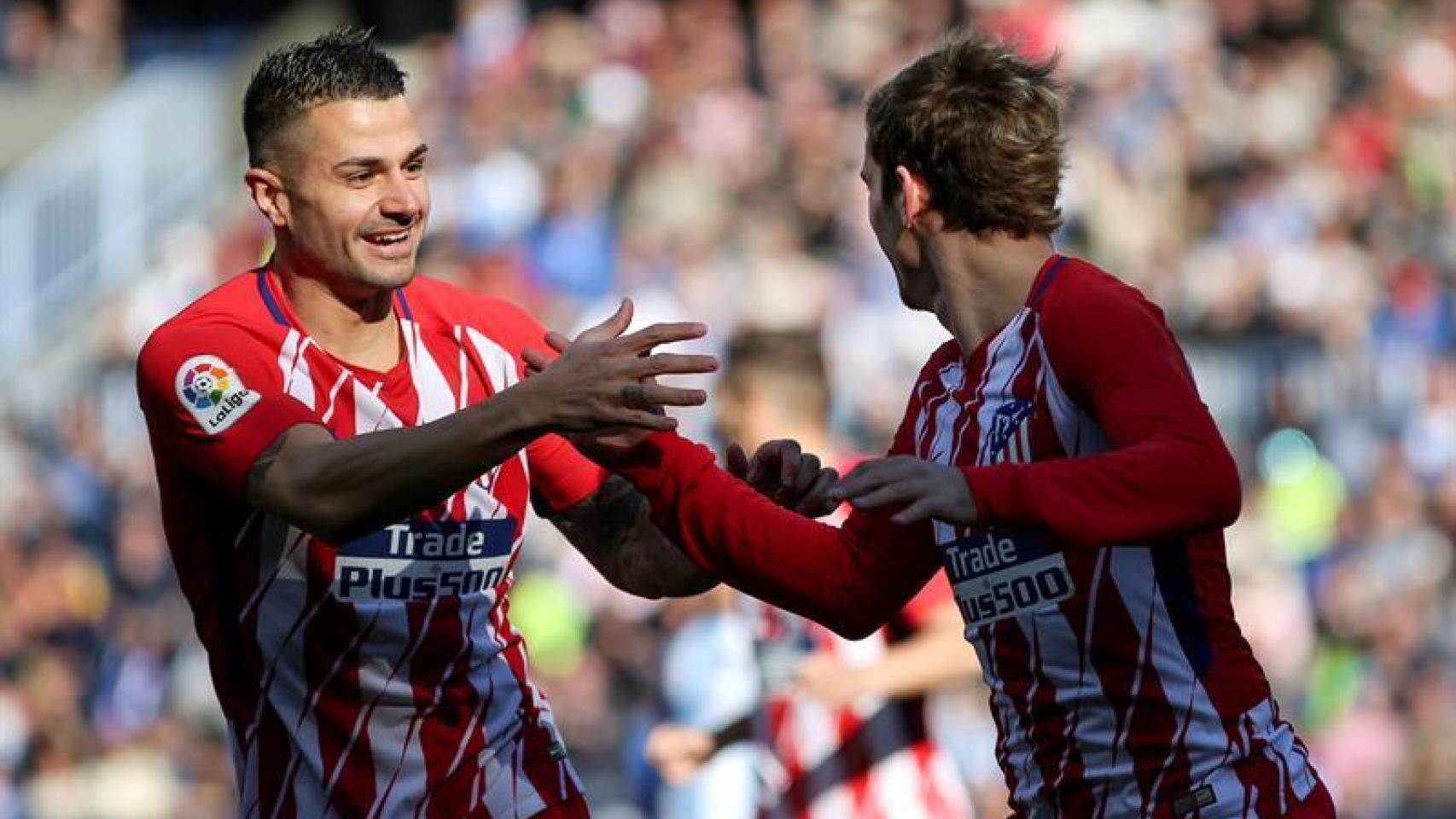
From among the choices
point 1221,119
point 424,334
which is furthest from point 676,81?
point 424,334

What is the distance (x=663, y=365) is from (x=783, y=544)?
522 mm

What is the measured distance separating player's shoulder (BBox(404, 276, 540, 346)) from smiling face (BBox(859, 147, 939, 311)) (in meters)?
0.88

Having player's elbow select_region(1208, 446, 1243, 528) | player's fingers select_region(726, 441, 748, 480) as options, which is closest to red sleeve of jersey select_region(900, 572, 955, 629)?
player's fingers select_region(726, 441, 748, 480)

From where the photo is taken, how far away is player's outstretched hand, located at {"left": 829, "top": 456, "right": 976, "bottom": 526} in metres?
3.93

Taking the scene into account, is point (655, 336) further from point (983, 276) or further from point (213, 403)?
point (213, 403)

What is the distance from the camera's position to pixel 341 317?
16.2 ft

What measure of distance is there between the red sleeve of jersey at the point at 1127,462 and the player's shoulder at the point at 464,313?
1445 millimetres

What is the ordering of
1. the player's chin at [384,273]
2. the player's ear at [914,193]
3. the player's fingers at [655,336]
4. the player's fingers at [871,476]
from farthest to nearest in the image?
the player's chin at [384,273]
the player's ear at [914,193]
the player's fingers at [655,336]
the player's fingers at [871,476]

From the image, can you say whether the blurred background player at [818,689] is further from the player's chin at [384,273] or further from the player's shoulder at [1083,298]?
the player's shoulder at [1083,298]

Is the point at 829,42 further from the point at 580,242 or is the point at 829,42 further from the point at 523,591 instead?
the point at 523,591

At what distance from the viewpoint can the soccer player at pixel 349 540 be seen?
4691mm

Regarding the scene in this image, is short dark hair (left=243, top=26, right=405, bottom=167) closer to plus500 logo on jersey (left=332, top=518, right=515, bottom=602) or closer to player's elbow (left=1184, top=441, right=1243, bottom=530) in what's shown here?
plus500 logo on jersey (left=332, top=518, right=515, bottom=602)

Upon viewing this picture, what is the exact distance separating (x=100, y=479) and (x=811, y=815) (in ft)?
30.5

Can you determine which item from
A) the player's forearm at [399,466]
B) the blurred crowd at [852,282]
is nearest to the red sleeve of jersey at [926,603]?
the player's forearm at [399,466]
